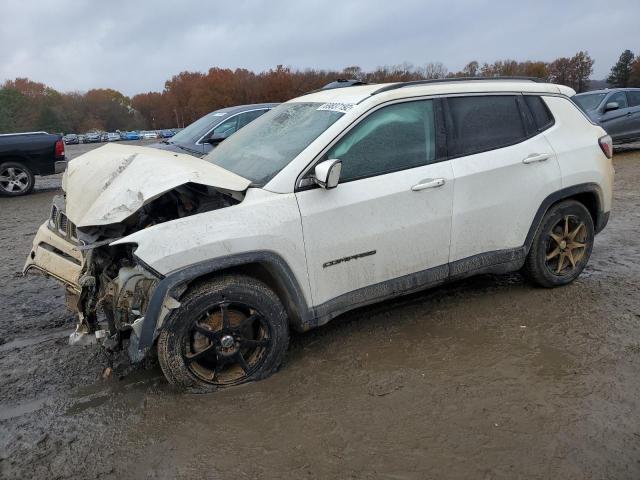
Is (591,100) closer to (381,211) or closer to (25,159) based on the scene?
(381,211)

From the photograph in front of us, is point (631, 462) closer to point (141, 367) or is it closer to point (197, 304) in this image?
point (197, 304)

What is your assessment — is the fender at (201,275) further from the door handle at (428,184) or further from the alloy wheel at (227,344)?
the door handle at (428,184)

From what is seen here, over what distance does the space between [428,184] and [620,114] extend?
37.6 feet

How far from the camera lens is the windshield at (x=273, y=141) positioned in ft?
11.1

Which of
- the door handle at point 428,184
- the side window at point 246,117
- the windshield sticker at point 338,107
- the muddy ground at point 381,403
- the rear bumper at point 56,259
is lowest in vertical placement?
the muddy ground at point 381,403

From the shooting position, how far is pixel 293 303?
325 cm

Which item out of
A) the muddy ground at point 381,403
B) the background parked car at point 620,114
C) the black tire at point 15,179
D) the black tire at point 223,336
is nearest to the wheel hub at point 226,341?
the black tire at point 223,336

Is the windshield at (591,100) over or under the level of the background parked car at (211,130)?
under

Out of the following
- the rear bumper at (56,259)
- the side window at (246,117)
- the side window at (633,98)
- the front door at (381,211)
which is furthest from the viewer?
the side window at (633,98)

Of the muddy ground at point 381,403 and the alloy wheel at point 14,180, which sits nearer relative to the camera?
the muddy ground at point 381,403

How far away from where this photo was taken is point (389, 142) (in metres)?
3.52

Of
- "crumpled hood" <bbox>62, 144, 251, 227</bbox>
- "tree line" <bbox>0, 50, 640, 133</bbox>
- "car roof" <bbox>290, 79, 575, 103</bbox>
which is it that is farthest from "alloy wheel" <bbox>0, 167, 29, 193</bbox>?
"tree line" <bbox>0, 50, 640, 133</bbox>

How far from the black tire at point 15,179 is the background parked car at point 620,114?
13.3m

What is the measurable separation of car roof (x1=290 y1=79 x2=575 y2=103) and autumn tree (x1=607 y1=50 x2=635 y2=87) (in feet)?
291
